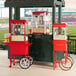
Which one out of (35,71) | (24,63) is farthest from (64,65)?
(24,63)

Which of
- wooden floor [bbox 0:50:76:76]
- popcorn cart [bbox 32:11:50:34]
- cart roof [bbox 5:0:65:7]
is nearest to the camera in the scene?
wooden floor [bbox 0:50:76:76]

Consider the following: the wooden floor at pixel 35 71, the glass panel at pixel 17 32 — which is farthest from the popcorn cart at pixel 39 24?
the wooden floor at pixel 35 71

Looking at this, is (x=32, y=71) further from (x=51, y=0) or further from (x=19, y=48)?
(x=51, y=0)

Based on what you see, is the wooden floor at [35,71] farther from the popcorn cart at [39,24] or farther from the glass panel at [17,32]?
the popcorn cart at [39,24]

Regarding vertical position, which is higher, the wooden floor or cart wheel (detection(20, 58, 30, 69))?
cart wheel (detection(20, 58, 30, 69))

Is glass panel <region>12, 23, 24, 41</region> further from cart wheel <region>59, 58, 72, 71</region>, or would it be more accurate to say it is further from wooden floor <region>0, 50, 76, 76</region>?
cart wheel <region>59, 58, 72, 71</region>

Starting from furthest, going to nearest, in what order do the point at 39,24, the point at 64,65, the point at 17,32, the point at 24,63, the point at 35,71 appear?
the point at 17,32 < the point at 39,24 < the point at 64,65 < the point at 24,63 < the point at 35,71

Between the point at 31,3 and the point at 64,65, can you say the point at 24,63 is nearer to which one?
the point at 64,65

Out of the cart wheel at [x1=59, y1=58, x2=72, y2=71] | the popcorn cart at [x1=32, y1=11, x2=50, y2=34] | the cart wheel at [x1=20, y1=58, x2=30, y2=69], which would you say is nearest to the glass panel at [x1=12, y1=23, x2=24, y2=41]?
the popcorn cart at [x1=32, y1=11, x2=50, y2=34]

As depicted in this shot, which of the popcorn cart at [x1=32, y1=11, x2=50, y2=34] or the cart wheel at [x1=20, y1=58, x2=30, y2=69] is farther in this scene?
the popcorn cart at [x1=32, y1=11, x2=50, y2=34]

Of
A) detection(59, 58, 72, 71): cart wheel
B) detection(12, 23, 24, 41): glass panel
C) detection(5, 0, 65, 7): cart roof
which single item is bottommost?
detection(59, 58, 72, 71): cart wheel

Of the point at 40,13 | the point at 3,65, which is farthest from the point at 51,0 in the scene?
the point at 3,65

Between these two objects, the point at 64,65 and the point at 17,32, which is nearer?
the point at 64,65

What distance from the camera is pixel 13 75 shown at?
5727 mm
